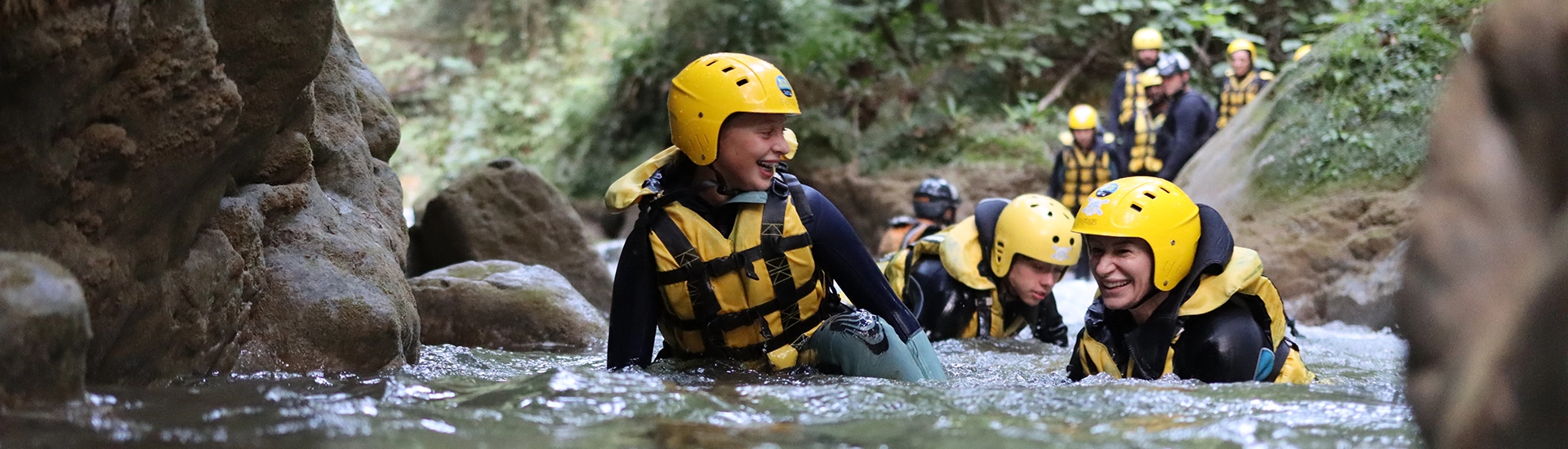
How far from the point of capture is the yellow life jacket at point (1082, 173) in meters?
12.8

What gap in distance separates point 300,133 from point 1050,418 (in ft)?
10.4

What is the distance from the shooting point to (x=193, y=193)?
3781mm

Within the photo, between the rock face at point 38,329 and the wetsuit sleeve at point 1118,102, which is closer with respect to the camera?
the rock face at point 38,329

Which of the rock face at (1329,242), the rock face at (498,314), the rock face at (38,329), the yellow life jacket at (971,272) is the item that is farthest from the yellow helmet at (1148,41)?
the rock face at (38,329)

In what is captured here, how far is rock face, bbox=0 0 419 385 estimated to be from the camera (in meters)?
3.03

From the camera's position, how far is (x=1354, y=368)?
6.36 meters

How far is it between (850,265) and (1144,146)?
346 inches

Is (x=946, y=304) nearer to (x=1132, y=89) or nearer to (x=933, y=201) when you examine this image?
(x=933, y=201)

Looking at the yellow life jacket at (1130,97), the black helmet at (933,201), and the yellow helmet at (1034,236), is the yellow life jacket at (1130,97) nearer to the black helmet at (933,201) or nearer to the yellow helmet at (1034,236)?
the black helmet at (933,201)

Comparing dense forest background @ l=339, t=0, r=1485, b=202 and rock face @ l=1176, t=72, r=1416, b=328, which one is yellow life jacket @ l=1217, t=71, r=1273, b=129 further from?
rock face @ l=1176, t=72, r=1416, b=328

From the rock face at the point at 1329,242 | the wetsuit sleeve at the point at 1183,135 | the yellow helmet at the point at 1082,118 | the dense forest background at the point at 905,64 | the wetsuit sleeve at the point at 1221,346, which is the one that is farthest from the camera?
the dense forest background at the point at 905,64

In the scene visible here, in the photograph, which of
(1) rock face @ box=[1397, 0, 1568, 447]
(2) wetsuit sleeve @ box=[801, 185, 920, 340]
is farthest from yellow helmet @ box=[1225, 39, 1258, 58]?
(1) rock face @ box=[1397, 0, 1568, 447]

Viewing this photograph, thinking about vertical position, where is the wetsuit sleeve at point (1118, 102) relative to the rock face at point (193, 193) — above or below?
below

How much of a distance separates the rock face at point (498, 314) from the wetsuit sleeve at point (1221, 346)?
3.23 meters
